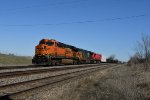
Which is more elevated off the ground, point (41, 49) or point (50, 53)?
point (41, 49)

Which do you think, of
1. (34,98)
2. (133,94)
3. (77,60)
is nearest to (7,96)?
(34,98)

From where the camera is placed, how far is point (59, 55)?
40.0 m

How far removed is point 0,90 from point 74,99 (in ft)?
12.0

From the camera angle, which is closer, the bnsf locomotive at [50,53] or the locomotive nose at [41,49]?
the bnsf locomotive at [50,53]

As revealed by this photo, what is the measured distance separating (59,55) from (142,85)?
85.4 feet

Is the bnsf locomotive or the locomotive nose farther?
the locomotive nose

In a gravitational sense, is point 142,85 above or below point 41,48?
below

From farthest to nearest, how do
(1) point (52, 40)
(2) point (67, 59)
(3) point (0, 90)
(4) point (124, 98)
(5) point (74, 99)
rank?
(2) point (67, 59) → (1) point (52, 40) → (3) point (0, 90) → (5) point (74, 99) → (4) point (124, 98)

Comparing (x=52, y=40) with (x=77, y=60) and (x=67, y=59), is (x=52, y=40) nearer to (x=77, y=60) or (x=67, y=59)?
(x=67, y=59)

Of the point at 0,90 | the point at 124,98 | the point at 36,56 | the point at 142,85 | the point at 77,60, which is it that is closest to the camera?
the point at 124,98

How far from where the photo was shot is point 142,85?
47.6 ft

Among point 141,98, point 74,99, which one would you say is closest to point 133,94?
point 141,98

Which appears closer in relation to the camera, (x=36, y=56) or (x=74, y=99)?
(x=74, y=99)

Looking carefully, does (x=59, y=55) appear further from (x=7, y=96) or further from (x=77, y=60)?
(x=7, y=96)
